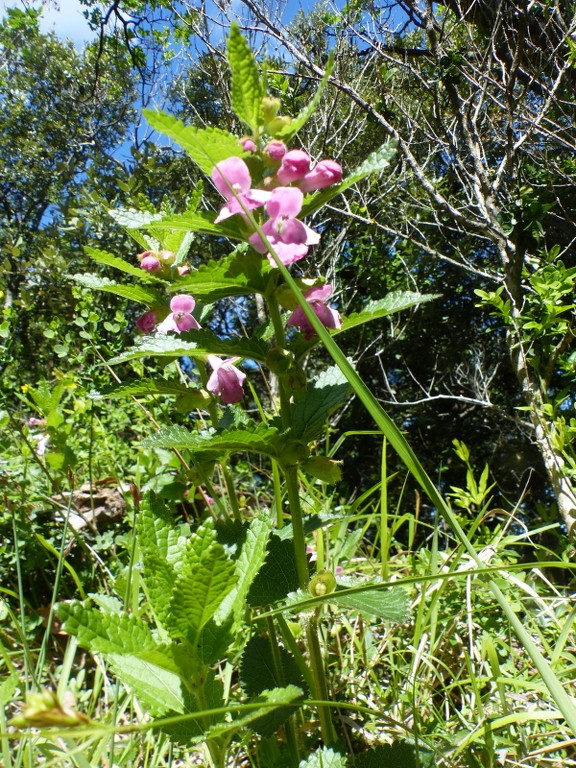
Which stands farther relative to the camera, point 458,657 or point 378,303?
point 458,657

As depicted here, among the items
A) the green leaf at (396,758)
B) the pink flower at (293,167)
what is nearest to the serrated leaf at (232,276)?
the pink flower at (293,167)

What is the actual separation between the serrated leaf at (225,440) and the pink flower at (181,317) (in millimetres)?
211

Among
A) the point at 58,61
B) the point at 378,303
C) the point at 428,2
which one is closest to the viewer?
the point at 378,303

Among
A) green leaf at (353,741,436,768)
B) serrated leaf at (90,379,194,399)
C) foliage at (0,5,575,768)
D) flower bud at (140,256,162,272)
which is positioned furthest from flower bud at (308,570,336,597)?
flower bud at (140,256,162,272)

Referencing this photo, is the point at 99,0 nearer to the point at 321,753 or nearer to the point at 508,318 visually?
the point at 508,318

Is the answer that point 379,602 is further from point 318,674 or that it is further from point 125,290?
point 125,290

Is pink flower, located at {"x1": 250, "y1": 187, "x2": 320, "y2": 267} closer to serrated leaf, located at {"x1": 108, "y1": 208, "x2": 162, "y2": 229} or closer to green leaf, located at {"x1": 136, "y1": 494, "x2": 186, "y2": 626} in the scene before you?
serrated leaf, located at {"x1": 108, "y1": 208, "x2": 162, "y2": 229}

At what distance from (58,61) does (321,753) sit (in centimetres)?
949

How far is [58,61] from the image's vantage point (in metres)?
7.77

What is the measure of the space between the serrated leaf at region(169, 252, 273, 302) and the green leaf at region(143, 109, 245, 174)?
0.12 meters

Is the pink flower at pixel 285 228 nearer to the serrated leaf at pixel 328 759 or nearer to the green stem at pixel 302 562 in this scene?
the green stem at pixel 302 562

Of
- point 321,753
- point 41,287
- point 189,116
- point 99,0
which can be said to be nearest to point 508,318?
point 321,753

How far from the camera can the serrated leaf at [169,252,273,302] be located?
0.66 metres

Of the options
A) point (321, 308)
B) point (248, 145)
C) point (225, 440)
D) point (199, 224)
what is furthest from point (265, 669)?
point (248, 145)
